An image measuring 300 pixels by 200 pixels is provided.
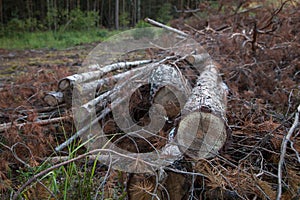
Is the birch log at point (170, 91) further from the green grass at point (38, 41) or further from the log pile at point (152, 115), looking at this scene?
the green grass at point (38, 41)

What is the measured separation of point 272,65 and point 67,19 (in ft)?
41.3

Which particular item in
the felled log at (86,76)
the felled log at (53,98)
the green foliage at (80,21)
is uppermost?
the green foliage at (80,21)

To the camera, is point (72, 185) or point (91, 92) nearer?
point (72, 185)

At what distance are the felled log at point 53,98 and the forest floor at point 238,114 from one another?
0.37 feet

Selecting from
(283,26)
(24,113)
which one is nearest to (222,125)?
(24,113)

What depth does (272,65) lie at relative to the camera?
14.3 feet

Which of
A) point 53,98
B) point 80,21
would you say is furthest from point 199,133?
point 80,21

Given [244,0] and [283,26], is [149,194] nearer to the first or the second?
[283,26]

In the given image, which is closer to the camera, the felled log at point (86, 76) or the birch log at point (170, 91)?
the birch log at point (170, 91)

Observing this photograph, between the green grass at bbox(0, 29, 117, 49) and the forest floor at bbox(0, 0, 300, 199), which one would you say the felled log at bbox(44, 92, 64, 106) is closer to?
the forest floor at bbox(0, 0, 300, 199)

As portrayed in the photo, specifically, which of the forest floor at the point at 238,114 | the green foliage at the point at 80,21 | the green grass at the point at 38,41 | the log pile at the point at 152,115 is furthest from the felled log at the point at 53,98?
the green foliage at the point at 80,21

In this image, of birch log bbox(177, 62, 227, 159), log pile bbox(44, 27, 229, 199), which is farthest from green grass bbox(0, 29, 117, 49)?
birch log bbox(177, 62, 227, 159)

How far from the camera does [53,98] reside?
3.12m

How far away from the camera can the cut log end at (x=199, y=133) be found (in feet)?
5.50
